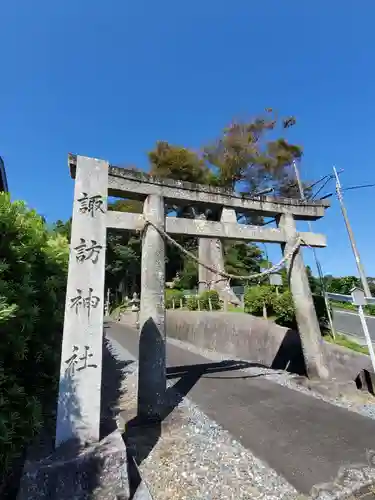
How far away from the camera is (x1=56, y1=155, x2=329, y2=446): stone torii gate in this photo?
3.22m

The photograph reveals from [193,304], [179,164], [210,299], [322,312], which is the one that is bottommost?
[322,312]

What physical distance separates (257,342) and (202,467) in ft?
22.9

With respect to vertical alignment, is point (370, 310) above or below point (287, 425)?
above

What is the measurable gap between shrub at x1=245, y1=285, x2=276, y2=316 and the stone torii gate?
441 centimetres

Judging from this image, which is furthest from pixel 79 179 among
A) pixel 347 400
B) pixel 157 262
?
pixel 347 400

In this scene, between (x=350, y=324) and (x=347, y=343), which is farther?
(x=350, y=324)

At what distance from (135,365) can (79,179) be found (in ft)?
22.2

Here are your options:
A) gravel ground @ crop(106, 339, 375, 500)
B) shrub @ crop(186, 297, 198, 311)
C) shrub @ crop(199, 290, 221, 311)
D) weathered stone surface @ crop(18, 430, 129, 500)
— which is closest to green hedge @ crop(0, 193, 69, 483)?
weathered stone surface @ crop(18, 430, 129, 500)

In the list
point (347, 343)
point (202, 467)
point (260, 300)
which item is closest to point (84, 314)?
point (202, 467)

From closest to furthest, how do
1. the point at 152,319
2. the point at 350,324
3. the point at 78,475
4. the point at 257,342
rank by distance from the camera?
the point at 78,475, the point at 152,319, the point at 257,342, the point at 350,324

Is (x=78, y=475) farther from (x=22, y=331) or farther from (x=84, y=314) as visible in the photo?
(x=84, y=314)

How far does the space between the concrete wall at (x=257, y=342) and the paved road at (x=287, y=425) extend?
1491 millimetres

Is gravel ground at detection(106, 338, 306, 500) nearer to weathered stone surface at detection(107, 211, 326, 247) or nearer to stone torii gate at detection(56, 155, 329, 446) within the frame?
stone torii gate at detection(56, 155, 329, 446)

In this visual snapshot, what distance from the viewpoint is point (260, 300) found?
1087 centimetres
